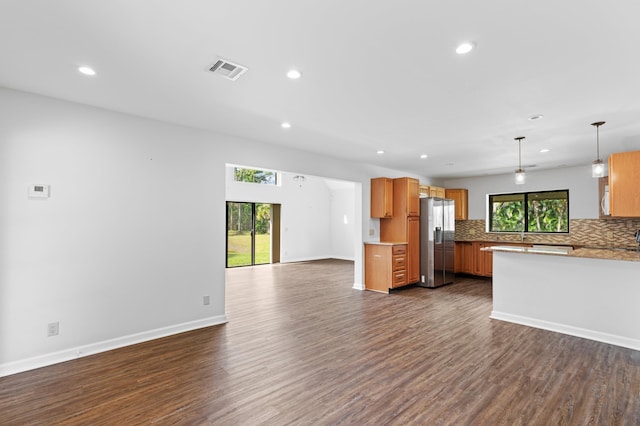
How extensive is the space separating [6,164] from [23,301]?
130cm

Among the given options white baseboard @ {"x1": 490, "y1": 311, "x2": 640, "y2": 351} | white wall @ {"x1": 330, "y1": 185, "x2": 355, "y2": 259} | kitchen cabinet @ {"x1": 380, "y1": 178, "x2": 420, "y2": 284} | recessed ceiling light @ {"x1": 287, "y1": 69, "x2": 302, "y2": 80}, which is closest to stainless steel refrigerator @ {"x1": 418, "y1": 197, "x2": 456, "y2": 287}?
kitchen cabinet @ {"x1": 380, "y1": 178, "x2": 420, "y2": 284}

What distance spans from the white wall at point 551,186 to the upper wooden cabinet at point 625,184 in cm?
293

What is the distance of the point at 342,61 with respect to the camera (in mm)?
2371

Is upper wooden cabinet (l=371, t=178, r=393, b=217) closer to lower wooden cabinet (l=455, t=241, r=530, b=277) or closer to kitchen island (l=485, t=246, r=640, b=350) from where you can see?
kitchen island (l=485, t=246, r=640, b=350)

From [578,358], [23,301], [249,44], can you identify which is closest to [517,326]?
[578,358]

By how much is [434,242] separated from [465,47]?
5.12 m

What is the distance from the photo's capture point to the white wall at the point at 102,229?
2.94 m

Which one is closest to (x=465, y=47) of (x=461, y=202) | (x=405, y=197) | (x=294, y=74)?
(x=294, y=74)

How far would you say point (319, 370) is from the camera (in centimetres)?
291

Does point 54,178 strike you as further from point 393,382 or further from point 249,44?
point 393,382

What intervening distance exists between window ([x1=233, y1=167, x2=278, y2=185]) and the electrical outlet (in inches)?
254

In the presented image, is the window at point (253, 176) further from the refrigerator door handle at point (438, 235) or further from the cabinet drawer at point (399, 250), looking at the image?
the refrigerator door handle at point (438, 235)

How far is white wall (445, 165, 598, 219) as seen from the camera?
259 inches

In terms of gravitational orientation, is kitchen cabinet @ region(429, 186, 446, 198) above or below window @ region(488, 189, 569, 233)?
above
